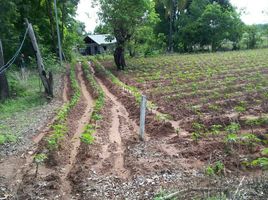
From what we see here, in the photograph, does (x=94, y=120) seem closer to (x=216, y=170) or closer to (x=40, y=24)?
(x=216, y=170)

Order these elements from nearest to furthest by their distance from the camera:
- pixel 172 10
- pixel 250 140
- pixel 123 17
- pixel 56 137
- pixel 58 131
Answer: pixel 250 140 < pixel 56 137 < pixel 58 131 < pixel 123 17 < pixel 172 10

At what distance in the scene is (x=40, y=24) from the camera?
2773cm

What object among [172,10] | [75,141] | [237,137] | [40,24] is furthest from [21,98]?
[172,10]

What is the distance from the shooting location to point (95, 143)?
7660mm

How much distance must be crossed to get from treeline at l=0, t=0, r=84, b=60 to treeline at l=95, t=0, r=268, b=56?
10.1 m

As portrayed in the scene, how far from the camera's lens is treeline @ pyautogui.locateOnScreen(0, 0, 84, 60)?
64.3 feet

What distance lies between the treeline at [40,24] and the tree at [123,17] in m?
5.23

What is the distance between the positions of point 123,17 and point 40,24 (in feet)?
34.6

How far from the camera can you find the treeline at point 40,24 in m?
19.6

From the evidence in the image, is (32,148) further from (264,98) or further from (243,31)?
(243,31)

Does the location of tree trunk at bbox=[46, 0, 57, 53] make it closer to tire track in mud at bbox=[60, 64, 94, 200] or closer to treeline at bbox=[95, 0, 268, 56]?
treeline at bbox=[95, 0, 268, 56]

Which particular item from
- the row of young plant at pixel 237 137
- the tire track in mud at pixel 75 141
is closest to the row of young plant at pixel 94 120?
the tire track in mud at pixel 75 141

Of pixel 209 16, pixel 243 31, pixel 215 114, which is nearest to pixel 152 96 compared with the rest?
pixel 215 114

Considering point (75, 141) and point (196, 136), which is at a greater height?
point (196, 136)
